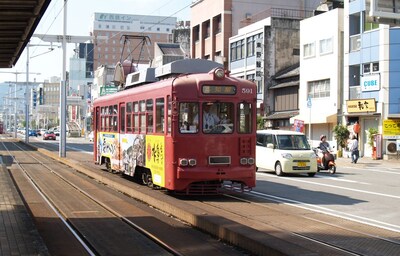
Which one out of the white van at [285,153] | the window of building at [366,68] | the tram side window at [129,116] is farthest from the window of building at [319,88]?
the tram side window at [129,116]

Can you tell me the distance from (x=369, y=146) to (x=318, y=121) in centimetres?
603

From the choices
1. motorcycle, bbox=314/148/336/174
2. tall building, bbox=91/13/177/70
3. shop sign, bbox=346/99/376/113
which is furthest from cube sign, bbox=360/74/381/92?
tall building, bbox=91/13/177/70

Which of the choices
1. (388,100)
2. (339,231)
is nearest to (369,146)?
(388,100)

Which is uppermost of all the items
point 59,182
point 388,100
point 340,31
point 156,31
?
point 156,31

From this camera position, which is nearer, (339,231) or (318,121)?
(339,231)

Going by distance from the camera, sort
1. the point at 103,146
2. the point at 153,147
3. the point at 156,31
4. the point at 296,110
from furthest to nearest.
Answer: the point at 156,31 → the point at 296,110 → the point at 103,146 → the point at 153,147

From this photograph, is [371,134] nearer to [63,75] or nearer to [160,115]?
[63,75]

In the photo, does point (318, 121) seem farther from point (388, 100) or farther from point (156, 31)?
point (156, 31)

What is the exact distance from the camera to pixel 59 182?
19.0m

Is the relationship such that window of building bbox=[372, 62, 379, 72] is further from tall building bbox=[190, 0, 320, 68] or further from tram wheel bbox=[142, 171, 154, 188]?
tram wheel bbox=[142, 171, 154, 188]

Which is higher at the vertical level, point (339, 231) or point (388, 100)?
point (388, 100)

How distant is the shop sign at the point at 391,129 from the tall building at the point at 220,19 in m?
24.4

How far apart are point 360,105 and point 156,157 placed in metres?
26.4

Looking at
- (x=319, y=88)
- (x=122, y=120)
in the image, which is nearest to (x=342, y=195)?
(x=122, y=120)
